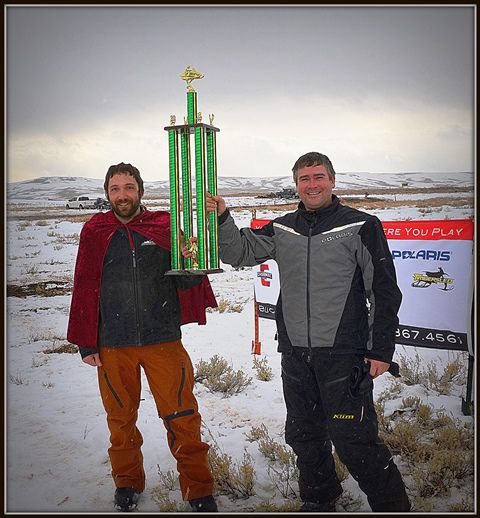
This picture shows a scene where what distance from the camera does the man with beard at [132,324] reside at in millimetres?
3521

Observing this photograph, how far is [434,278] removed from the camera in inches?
206

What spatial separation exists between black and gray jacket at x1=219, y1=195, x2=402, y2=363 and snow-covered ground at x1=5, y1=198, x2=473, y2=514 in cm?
138

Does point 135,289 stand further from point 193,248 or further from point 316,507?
point 316,507

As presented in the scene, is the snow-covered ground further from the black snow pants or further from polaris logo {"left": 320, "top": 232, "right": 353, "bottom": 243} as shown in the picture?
polaris logo {"left": 320, "top": 232, "right": 353, "bottom": 243}

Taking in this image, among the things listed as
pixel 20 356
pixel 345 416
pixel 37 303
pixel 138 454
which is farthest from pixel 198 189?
pixel 37 303

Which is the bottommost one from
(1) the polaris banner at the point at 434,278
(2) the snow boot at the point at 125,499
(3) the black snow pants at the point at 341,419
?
(2) the snow boot at the point at 125,499

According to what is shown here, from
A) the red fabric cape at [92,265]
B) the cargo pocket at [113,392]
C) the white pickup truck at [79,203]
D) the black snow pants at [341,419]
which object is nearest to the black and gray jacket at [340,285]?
the black snow pants at [341,419]

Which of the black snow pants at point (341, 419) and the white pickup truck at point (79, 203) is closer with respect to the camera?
the black snow pants at point (341, 419)

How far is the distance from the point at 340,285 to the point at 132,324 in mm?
1438

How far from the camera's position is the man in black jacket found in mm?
3117

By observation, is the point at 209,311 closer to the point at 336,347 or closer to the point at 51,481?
the point at 51,481

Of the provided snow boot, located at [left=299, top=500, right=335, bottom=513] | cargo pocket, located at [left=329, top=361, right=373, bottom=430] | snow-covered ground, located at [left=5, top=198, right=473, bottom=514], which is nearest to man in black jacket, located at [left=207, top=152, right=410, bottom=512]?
cargo pocket, located at [left=329, top=361, right=373, bottom=430]

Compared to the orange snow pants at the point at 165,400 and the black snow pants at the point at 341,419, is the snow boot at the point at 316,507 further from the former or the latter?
the orange snow pants at the point at 165,400

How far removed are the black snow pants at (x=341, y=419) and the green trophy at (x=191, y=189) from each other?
869 mm
